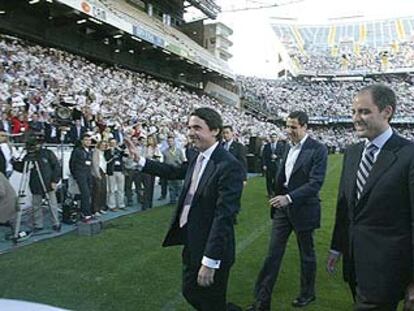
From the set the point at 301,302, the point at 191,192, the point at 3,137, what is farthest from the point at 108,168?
the point at 191,192

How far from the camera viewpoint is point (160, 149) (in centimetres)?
1465

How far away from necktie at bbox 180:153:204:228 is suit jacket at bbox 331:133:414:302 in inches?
45.7

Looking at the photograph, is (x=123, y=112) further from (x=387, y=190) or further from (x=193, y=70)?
(x=193, y=70)

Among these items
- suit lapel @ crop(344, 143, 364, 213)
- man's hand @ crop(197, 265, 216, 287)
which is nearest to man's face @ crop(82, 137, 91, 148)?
man's hand @ crop(197, 265, 216, 287)

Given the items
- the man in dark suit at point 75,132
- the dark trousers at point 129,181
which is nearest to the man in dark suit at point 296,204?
the man in dark suit at point 75,132

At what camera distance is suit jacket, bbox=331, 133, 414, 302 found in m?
2.99

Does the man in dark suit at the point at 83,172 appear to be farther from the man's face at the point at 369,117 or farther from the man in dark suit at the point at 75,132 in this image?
the man's face at the point at 369,117

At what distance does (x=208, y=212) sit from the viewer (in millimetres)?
3697

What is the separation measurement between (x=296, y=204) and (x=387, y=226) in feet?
6.86

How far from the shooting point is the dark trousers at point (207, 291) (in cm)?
374

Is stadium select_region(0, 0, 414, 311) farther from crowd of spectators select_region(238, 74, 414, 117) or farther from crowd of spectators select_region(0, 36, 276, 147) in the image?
crowd of spectators select_region(238, 74, 414, 117)

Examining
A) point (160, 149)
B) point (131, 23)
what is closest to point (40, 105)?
point (160, 149)

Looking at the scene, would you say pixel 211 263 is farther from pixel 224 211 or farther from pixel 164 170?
pixel 164 170

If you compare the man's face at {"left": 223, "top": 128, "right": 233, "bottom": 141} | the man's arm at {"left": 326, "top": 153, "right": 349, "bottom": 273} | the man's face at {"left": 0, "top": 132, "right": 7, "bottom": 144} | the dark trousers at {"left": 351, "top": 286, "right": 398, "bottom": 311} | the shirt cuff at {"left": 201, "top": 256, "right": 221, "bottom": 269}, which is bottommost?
the dark trousers at {"left": 351, "top": 286, "right": 398, "bottom": 311}
